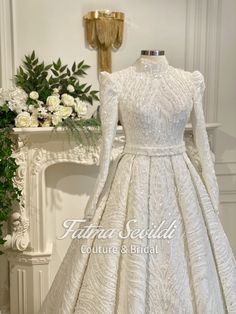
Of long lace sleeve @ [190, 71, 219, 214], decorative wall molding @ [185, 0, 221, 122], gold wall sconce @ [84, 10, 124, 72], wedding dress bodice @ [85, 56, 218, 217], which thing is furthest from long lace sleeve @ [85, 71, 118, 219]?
decorative wall molding @ [185, 0, 221, 122]

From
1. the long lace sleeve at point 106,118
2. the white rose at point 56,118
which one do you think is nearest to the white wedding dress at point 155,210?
the long lace sleeve at point 106,118

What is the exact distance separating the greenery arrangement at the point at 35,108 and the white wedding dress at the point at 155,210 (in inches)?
23.5

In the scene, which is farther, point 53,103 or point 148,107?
point 53,103

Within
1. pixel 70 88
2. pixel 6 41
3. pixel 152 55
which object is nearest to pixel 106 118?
pixel 152 55

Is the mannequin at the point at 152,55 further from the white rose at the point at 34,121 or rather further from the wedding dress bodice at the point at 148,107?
the white rose at the point at 34,121

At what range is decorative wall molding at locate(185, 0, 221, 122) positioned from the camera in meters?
2.36

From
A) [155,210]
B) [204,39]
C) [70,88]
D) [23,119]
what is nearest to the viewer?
[155,210]

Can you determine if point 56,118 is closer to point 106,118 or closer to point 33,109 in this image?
point 33,109

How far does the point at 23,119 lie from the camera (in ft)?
6.81

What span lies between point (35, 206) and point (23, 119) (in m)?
0.43

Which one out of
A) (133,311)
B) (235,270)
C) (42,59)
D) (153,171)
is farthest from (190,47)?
(133,311)

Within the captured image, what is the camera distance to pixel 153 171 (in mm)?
1527

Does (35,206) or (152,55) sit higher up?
(152,55)

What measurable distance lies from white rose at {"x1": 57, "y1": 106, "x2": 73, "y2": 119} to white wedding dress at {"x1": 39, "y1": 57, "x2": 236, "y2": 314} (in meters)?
0.59
